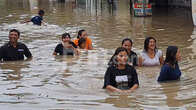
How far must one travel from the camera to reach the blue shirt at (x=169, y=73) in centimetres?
730

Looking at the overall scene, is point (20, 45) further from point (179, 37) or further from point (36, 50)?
point (179, 37)

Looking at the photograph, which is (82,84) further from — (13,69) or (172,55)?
(13,69)

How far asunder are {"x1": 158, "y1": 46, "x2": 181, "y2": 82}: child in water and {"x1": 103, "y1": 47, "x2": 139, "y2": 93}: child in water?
2.78 feet

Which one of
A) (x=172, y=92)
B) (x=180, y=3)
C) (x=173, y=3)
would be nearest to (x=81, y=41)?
(x=172, y=92)

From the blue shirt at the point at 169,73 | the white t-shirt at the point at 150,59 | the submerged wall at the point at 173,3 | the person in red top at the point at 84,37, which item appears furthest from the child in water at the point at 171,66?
the submerged wall at the point at 173,3

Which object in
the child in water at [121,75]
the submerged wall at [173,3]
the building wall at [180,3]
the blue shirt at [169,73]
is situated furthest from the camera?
the submerged wall at [173,3]

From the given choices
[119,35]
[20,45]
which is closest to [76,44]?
[20,45]

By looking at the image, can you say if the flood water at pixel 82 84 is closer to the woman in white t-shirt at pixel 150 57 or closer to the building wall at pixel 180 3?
the woman in white t-shirt at pixel 150 57

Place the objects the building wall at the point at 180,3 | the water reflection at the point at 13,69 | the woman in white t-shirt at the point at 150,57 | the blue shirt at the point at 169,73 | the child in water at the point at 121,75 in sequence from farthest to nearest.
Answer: the building wall at the point at 180,3 < the woman in white t-shirt at the point at 150,57 < the water reflection at the point at 13,69 < the blue shirt at the point at 169,73 < the child in water at the point at 121,75

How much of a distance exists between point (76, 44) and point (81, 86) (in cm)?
424

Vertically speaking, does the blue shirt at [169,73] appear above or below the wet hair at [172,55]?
below

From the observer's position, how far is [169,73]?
24.4 ft

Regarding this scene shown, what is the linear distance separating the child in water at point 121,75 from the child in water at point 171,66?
85cm

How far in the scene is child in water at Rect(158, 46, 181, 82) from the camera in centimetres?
719
